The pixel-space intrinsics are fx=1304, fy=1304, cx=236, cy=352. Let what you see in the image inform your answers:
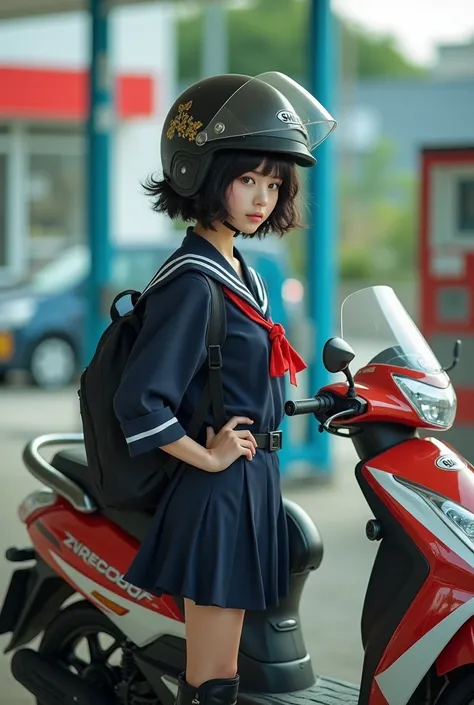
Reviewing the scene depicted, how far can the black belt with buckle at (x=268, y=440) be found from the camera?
2.85 meters

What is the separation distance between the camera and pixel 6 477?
7898mm

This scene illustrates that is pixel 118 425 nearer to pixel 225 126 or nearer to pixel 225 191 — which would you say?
pixel 225 191

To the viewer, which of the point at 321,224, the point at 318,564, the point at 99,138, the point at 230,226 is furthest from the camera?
the point at 99,138

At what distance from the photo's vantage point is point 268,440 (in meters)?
2.87

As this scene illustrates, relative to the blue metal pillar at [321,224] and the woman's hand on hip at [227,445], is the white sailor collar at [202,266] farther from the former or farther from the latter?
the blue metal pillar at [321,224]

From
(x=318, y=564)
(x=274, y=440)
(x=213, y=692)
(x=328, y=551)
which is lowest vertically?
(x=328, y=551)

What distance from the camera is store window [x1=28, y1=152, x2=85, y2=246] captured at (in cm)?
2094

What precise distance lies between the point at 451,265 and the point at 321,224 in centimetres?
93

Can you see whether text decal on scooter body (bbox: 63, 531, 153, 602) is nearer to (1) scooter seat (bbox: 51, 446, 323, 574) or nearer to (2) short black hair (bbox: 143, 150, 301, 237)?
(1) scooter seat (bbox: 51, 446, 323, 574)

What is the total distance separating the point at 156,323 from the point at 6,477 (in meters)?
5.37

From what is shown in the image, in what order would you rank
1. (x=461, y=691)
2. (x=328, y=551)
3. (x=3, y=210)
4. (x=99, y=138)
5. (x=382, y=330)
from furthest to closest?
(x=3, y=210) < (x=99, y=138) < (x=328, y=551) < (x=382, y=330) < (x=461, y=691)

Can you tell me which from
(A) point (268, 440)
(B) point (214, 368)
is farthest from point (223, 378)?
(A) point (268, 440)

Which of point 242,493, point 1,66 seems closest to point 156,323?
point 242,493

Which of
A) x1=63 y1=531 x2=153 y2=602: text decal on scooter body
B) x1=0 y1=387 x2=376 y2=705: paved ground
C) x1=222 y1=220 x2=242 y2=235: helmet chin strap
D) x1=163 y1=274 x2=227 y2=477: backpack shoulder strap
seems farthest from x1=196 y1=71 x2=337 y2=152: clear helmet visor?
x1=0 y1=387 x2=376 y2=705: paved ground
